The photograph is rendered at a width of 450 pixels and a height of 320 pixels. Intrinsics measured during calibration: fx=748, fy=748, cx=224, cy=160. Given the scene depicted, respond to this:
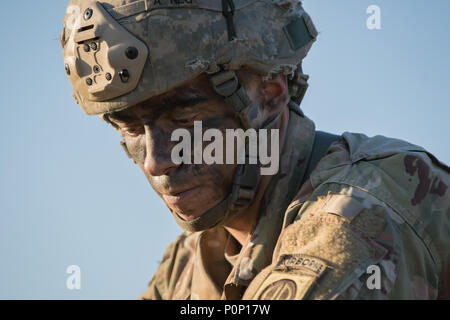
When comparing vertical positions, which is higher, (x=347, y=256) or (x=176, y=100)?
(x=176, y=100)

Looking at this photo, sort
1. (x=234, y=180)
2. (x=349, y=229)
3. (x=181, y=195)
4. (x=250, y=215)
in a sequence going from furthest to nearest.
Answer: (x=250, y=215), (x=234, y=180), (x=181, y=195), (x=349, y=229)

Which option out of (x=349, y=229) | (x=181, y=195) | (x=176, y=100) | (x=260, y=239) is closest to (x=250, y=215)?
(x=260, y=239)

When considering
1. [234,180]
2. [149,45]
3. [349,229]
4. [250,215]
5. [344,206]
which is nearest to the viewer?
[349,229]

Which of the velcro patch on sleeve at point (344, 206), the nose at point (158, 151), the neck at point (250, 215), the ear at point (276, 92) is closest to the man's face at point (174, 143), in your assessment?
the nose at point (158, 151)

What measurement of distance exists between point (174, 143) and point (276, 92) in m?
0.99

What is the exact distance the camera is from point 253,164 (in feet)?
17.7

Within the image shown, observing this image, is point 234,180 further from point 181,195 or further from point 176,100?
point 176,100

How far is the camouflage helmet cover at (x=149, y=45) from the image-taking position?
5.05 meters

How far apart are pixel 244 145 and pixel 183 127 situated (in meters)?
0.52

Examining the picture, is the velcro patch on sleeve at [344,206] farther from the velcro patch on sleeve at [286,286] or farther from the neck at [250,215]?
the neck at [250,215]

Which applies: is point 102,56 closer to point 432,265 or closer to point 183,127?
point 183,127

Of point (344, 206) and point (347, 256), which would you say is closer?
point (347, 256)

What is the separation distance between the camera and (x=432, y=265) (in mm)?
4531
